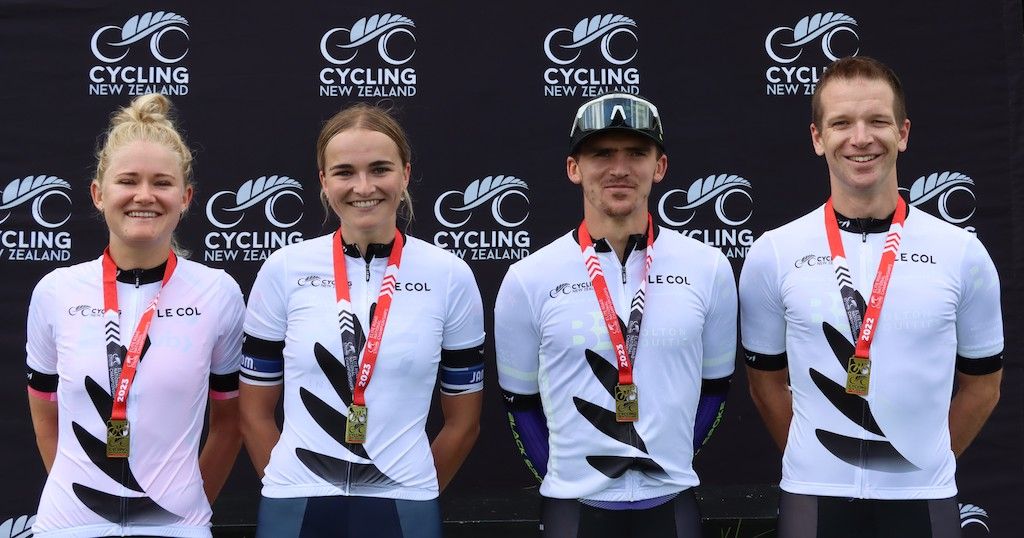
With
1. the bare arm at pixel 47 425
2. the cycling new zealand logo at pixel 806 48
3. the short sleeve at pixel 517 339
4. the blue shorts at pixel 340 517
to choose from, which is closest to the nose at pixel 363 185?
the short sleeve at pixel 517 339

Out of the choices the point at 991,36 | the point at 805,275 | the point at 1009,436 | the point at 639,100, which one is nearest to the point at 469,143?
the point at 639,100

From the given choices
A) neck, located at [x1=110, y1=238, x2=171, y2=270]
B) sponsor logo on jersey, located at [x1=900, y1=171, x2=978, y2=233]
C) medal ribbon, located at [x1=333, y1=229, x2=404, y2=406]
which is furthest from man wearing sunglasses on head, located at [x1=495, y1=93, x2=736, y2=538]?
sponsor logo on jersey, located at [x1=900, y1=171, x2=978, y2=233]

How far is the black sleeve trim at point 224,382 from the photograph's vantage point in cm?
292

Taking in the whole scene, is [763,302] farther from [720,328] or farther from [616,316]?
[616,316]

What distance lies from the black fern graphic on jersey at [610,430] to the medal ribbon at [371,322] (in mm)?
559

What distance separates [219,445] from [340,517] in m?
0.60

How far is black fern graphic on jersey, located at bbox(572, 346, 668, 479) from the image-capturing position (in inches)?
103

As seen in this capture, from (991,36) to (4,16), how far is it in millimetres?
4324

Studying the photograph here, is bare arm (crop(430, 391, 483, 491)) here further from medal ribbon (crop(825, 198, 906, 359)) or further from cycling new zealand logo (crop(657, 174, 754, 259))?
cycling new zealand logo (crop(657, 174, 754, 259))

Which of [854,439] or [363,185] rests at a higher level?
[363,185]

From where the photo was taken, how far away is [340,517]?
8.46 ft

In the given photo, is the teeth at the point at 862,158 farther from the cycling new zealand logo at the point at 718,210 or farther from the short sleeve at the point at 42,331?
the short sleeve at the point at 42,331

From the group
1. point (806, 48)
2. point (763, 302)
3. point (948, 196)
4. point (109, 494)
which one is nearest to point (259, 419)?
point (109, 494)

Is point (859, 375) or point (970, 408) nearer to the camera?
point (859, 375)
